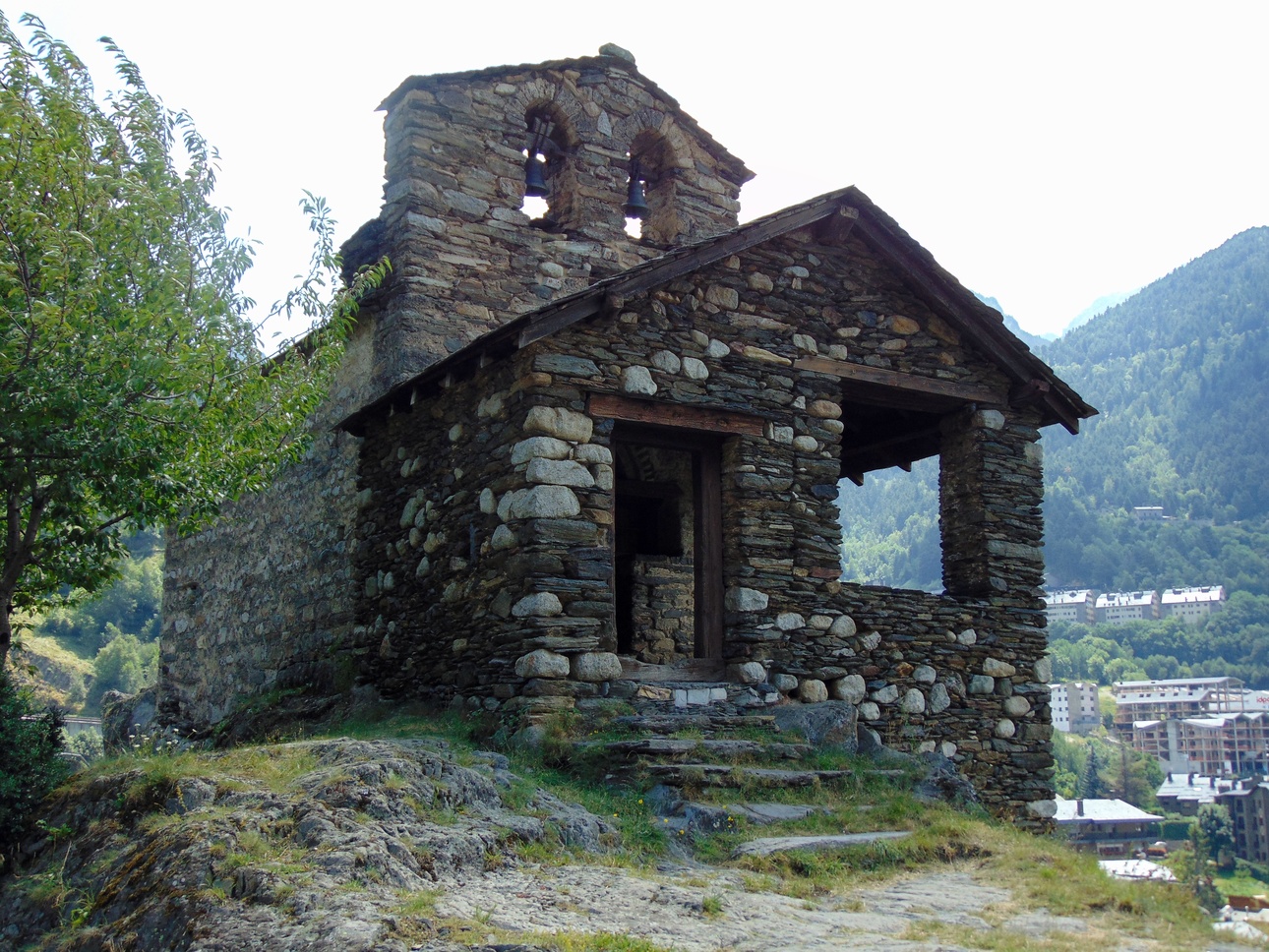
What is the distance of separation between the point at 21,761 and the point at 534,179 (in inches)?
320

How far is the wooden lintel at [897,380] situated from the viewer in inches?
440

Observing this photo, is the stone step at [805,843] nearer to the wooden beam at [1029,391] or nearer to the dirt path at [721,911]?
the dirt path at [721,911]

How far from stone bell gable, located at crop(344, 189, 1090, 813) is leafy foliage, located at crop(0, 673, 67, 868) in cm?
310

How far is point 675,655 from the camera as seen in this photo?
509 inches

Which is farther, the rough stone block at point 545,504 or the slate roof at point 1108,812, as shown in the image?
the slate roof at point 1108,812

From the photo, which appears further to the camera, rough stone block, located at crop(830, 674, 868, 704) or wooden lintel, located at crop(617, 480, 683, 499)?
wooden lintel, located at crop(617, 480, 683, 499)

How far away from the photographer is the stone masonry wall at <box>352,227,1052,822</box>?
9719mm

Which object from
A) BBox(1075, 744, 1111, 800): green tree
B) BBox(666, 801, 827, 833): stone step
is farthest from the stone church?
BBox(1075, 744, 1111, 800): green tree

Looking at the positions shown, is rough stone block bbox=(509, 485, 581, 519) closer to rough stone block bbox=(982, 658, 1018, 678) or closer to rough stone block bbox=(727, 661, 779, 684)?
rough stone block bbox=(727, 661, 779, 684)

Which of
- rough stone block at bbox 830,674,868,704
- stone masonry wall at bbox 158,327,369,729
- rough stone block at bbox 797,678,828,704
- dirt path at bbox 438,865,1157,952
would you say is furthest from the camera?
stone masonry wall at bbox 158,327,369,729

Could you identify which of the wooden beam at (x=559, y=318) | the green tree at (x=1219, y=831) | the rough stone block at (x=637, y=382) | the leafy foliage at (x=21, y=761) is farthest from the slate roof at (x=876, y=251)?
the green tree at (x=1219, y=831)

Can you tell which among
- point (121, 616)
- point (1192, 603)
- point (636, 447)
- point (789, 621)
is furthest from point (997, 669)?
point (1192, 603)

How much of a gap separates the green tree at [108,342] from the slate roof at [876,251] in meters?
1.52

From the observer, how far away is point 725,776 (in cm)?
862
